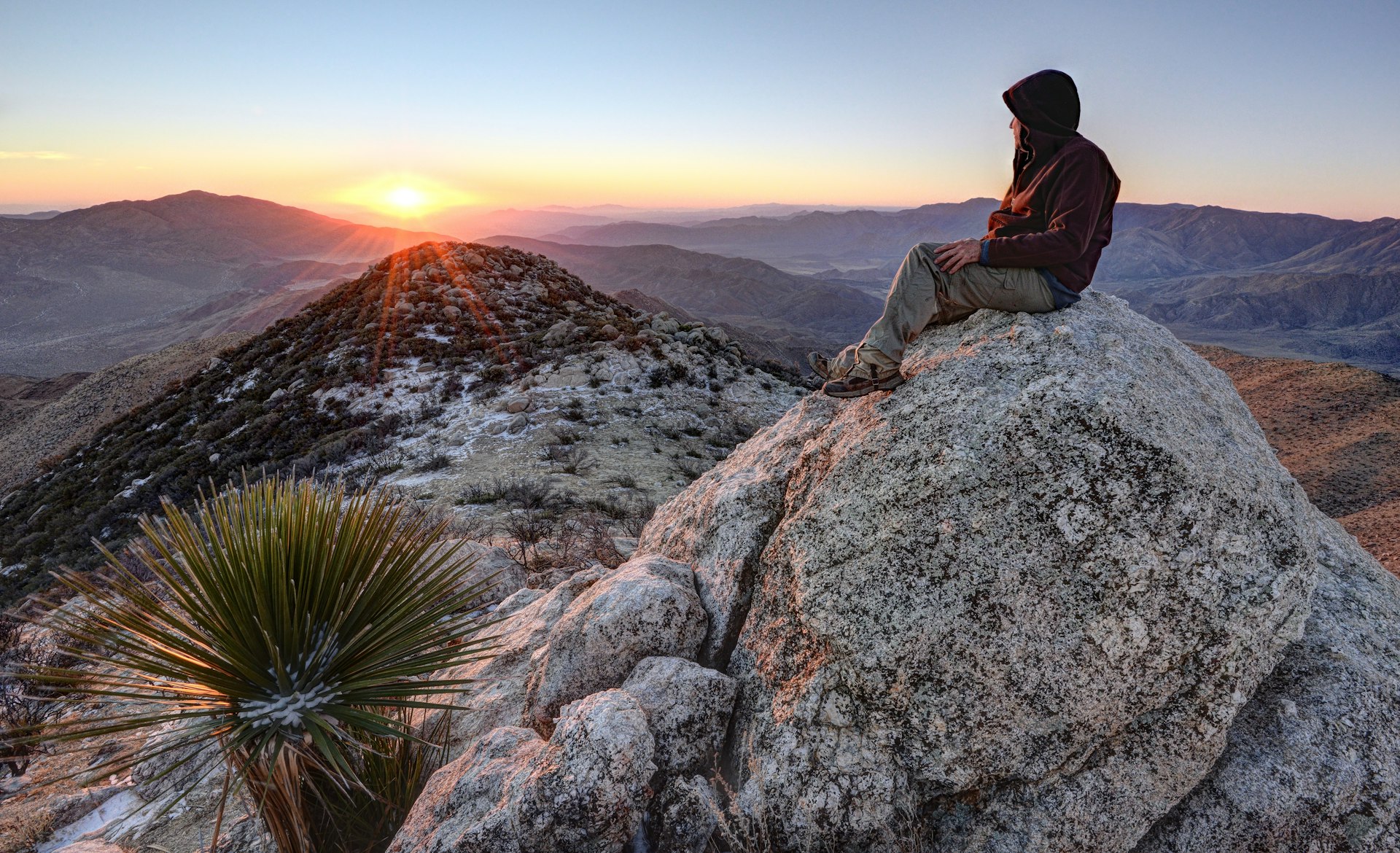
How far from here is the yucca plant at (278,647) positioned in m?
2.66

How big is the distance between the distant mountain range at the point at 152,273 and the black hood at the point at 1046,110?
100m

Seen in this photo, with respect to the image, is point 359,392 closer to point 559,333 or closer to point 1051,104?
point 559,333

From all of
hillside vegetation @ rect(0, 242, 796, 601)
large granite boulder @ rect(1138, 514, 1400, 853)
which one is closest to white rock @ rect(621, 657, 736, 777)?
large granite boulder @ rect(1138, 514, 1400, 853)

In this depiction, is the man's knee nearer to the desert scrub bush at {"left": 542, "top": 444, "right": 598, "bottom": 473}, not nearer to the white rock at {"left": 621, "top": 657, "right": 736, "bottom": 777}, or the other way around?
the white rock at {"left": 621, "top": 657, "right": 736, "bottom": 777}

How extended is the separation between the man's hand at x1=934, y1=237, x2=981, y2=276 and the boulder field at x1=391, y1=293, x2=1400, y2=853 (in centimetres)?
65

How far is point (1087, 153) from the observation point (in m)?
3.01

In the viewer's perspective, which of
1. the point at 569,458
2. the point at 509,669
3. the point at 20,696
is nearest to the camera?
the point at 20,696

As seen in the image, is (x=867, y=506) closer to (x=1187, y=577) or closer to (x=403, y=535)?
(x=1187, y=577)

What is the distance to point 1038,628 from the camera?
2424 mm

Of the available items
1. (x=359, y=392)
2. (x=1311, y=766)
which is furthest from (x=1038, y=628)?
(x=359, y=392)

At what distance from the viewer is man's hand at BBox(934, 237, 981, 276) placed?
3227 mm

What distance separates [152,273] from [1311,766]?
182 meters

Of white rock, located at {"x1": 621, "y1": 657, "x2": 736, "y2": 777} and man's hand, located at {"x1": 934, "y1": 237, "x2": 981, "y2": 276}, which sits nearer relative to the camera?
white rock, located at {"x1": 621, "y1": 657, "x2": 736, "y2": 777}

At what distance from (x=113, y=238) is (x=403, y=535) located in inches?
7620
